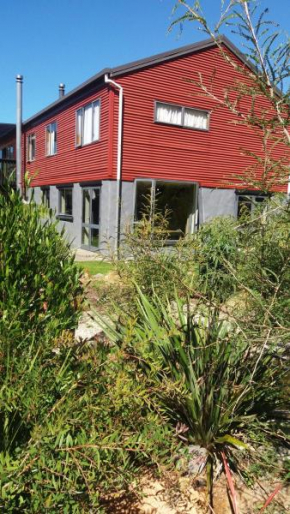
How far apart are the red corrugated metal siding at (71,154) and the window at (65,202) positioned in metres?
0.58

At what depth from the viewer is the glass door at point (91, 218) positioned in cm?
1697

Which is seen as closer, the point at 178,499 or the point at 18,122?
the point at 178,499

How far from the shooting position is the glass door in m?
17.0

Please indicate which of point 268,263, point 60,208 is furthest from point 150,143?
point 268,263

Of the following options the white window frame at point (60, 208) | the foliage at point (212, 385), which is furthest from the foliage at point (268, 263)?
the white window frame at point (60, 208)

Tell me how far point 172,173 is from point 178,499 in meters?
15.2

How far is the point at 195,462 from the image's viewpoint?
272 cm

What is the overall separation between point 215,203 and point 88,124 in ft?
22.2

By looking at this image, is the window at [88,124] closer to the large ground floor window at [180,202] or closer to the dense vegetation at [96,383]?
the large ground floor window at [180,202]

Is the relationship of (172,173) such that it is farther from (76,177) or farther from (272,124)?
(272,124)

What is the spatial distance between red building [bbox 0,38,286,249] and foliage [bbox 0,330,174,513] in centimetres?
1218

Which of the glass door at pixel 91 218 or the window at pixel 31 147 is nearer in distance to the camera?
the glass door at pixel 91 218

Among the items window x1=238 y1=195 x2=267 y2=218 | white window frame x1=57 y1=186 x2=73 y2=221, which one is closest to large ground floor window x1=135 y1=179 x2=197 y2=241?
white window frame x1=57 y1=186 x2=73 y2=221

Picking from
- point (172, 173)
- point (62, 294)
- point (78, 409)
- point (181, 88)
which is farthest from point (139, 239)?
point (181, 88)
